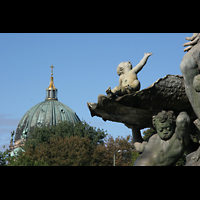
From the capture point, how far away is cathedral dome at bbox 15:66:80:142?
68.7 metres

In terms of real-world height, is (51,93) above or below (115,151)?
above

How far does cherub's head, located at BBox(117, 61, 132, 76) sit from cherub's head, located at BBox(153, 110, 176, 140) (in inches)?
50.6

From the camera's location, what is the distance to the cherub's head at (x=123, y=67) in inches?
357

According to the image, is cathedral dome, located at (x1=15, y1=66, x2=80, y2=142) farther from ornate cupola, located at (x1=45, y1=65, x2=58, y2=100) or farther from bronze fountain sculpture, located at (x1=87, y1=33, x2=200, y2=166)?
bronze fountain sculpture, located at (x1=87, y1=33, x2=200, y2=166)

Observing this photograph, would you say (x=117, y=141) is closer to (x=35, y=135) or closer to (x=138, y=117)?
(x=35, y=135)

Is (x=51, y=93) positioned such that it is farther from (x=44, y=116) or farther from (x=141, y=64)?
(x=141, y=64)

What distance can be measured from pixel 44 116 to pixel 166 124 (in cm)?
6202

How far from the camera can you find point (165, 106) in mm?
8367

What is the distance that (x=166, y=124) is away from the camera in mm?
8312

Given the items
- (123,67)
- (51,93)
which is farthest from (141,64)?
(51,93)

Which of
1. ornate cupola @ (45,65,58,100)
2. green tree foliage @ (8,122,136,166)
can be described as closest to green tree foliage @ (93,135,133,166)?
green tree foliage @ (8,122,136,166)

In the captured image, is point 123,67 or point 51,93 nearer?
point 123,67
